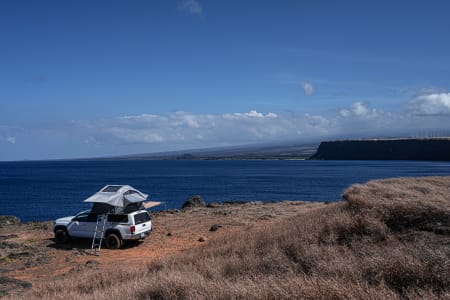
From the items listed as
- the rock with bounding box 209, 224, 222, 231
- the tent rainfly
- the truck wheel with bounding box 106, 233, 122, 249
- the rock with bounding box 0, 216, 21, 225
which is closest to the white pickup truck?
the truck wheel with bounding box 106, 233, 122, 249

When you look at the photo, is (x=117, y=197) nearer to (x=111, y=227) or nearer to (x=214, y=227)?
(x=111, y=227)

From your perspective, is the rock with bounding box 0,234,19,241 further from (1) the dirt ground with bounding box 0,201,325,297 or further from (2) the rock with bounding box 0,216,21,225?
(2) the rock with bounding box 0,216,21,225

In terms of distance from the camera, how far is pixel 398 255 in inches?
264

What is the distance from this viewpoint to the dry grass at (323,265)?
593cm

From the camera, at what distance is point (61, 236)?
63.9 feet

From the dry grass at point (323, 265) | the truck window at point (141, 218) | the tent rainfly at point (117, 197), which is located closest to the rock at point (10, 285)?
the dry grass at point (323, 265)

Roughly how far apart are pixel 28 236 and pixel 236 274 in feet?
58.2

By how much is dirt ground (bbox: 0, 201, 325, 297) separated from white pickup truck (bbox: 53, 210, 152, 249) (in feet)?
1.48

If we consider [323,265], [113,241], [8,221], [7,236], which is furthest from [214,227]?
[8,221]

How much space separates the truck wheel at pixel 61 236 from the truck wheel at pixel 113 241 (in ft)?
8.43

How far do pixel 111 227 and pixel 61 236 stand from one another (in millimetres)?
2981

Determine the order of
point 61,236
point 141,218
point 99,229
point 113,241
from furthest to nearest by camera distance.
A: point 61,236
point 141,218
point 99,229
point 113,241

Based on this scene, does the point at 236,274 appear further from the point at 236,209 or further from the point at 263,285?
the point at 236,209

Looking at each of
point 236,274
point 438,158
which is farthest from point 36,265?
point 438,158
